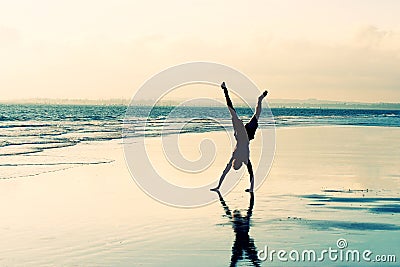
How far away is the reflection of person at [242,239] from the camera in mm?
10010

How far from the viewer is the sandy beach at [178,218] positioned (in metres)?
10.3

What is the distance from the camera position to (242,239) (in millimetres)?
11211

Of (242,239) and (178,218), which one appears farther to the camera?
(178,218)

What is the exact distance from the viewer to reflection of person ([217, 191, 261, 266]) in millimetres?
10010

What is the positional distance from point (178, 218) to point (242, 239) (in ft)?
7.64

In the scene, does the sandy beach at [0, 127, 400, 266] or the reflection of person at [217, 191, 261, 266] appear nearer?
the reflection of person at [217, 191, 261, 266]

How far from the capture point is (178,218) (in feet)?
43.4

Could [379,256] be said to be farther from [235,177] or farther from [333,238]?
[235,177]

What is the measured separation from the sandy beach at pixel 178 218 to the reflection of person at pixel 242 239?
9 centimetres

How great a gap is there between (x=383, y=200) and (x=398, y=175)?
5.27 m

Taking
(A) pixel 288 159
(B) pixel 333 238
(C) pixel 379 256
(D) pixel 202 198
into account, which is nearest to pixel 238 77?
(D) pixel 202 198

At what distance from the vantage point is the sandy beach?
10289mm

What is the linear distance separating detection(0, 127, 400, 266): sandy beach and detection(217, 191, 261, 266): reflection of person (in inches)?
3.6

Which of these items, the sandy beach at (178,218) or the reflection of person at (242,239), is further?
the sandy beach at (178,218)
